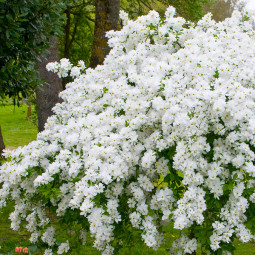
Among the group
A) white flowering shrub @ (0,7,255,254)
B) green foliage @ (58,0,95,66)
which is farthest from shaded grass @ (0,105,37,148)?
white flowering shrub @ (0,7,255,254)

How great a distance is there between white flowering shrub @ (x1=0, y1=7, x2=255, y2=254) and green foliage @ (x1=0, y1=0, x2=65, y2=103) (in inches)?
36.8

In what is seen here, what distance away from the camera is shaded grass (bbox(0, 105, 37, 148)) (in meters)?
19.3

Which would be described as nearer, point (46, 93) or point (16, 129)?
point (46, 93)

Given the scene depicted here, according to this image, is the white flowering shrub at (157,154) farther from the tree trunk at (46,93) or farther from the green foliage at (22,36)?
the tree trunk at (46,93)

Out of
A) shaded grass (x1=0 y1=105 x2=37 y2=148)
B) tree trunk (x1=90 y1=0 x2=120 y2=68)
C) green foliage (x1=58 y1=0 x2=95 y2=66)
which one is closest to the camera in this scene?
tree trunk (x1=90 y1=0 x2=120 y2=68)

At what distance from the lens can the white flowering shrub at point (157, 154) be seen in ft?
12.8

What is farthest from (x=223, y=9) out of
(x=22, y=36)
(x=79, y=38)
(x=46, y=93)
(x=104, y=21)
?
(x=22, y=36)

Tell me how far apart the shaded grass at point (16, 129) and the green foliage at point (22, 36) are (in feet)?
28.3

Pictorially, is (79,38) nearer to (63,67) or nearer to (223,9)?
(63,67)

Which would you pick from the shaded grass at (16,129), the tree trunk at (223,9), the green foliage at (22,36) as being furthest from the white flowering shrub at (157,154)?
the tree trunk at (223,9)

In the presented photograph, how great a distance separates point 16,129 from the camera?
82.5 feet

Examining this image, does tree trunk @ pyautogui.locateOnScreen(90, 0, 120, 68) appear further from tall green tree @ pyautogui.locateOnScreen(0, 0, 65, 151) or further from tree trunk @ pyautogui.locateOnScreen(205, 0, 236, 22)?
tree trunk @ pyautogui.locateOnScreen(205, 0, 236, 22)

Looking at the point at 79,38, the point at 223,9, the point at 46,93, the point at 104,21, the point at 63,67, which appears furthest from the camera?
the point at 223,9

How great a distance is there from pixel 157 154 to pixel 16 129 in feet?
72.8
